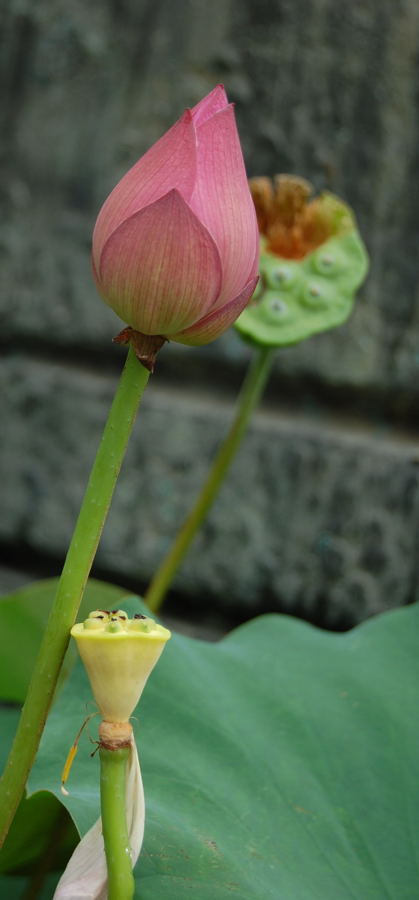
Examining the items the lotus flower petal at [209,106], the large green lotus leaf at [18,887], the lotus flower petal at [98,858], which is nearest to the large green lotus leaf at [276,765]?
the lotus flower petal at [98,858]

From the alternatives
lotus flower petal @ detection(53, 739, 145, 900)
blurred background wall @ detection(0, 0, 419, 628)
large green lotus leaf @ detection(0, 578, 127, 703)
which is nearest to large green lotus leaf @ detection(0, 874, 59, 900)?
large green lotus leaf @ detection(0, 578, 127, 703)

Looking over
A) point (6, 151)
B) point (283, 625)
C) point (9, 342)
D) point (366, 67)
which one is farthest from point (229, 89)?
point (283, 625)

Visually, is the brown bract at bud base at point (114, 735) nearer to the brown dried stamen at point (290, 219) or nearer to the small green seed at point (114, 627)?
the small green seed at point (114, 627)

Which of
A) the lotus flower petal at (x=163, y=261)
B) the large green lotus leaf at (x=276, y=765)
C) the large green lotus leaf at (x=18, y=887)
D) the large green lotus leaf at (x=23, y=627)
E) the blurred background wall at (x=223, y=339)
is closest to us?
the lotus flower petal at (x=163, y=261)

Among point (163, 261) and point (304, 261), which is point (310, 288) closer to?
point (304, 261)

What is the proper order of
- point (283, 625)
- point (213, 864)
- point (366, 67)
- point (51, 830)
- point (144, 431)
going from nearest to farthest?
point (213, 864) < point (51, 830) < point (283, 625) < point (366, 67) < point (144, 431)

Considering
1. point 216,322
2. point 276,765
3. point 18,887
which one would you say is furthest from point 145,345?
point 18,887

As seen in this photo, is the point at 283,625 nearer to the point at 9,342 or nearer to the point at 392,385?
the point at 392,385
